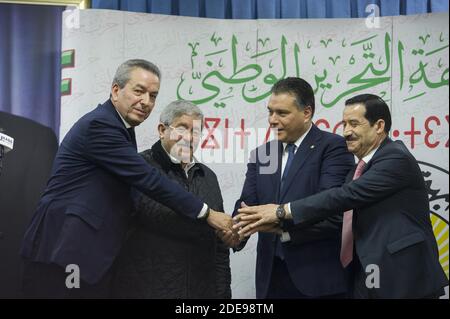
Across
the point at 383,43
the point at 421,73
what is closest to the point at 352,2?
the point at 383,43

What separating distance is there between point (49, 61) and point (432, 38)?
1768mm

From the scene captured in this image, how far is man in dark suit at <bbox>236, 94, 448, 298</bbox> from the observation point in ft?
6.79

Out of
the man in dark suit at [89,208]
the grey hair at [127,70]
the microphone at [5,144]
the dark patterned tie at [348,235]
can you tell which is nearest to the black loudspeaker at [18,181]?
the microphone at [5,144]

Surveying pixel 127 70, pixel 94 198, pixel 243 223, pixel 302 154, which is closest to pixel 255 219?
pixel 243 223

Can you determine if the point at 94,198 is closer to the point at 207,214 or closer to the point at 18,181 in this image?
the point at 207,214

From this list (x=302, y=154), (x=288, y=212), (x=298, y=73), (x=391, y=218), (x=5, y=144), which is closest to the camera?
(x=391, y=218)

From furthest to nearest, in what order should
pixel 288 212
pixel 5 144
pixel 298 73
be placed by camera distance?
pixel 298 73 → pixel 5 144 → pixel 288 212

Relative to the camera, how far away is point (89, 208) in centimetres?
218

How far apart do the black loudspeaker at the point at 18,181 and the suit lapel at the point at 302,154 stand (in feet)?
3.49

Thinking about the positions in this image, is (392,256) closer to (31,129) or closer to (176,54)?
(176,54)

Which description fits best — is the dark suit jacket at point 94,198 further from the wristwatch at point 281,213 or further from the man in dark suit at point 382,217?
the man in dark suit at point 382,217

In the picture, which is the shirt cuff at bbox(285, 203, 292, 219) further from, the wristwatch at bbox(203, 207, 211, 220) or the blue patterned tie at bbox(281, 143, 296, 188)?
the wristwatch at bbox(203, 207, 211, 220)

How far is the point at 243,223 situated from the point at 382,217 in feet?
1.74

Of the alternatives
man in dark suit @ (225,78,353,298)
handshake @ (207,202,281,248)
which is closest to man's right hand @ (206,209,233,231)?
handshake @ (207,202,281,248)
